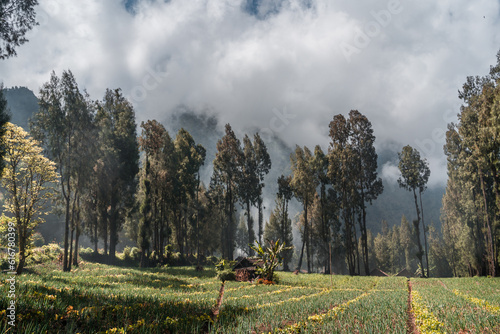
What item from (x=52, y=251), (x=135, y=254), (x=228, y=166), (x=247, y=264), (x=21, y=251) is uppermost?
(x=228, y=166)

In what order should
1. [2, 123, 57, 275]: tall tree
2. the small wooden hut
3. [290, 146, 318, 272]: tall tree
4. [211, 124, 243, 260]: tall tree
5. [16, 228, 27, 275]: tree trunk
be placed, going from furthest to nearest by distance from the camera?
[211, 124, 243, 260]: tall tree → [290, 146, 318, 272]: tall tree → the small wooden hut → [2, 123, 57, 275]: tall tree → [16, 228, 27, 275]: tree trunk

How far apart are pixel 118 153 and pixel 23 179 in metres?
15.4

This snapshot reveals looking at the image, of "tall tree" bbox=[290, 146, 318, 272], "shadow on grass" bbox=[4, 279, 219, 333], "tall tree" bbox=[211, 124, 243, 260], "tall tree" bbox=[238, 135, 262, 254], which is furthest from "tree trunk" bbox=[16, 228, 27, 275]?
"tall tree" bbox=[290, 146, 318, 272]

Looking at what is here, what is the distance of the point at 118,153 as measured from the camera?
36.4 meters

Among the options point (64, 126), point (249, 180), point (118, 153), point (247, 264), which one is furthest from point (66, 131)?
point (249, 180)

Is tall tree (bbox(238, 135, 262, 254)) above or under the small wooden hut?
above

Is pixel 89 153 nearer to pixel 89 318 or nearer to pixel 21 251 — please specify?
pixel 21 251

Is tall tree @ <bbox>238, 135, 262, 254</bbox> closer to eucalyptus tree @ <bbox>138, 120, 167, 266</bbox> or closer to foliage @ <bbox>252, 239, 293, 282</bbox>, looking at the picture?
eucalyptus tree @ <bbox>138, 120, 167, 266</bbox>

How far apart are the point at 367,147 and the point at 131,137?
1317 inches

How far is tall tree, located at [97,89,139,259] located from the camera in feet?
118

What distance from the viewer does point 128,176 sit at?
38125 millimetres

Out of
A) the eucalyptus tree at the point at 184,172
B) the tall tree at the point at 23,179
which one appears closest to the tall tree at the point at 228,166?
the eucalyptus tree at the point at 184,172

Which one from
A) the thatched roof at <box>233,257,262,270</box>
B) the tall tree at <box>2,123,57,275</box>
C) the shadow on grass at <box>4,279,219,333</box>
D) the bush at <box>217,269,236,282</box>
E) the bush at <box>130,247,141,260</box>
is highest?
the tall tree at <box>2,123,57,275</box>

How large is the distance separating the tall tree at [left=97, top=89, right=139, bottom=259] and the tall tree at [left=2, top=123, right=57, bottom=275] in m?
14.4
